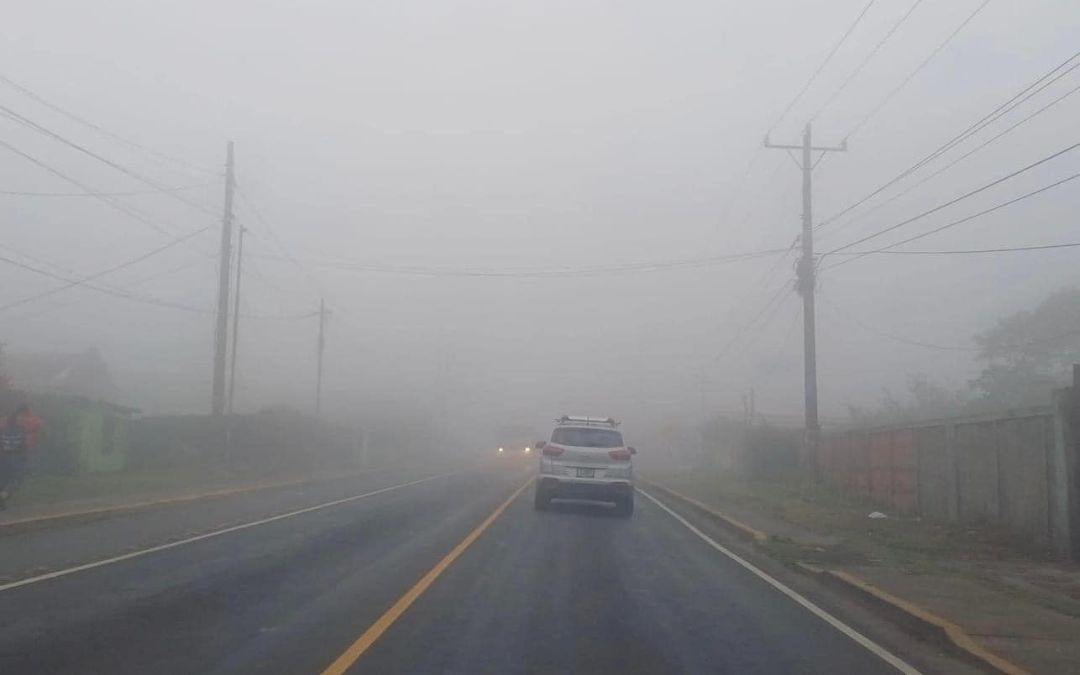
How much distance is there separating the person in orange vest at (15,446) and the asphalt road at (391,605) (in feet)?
6.18

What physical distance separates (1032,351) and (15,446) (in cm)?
4002

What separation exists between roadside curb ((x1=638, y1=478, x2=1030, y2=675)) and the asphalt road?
0.84 m

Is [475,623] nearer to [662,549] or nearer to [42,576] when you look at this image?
[42,576]

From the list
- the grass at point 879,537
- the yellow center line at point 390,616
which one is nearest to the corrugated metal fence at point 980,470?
the grass at point 879,537

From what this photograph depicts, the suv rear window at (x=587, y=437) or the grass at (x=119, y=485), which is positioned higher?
the suv rear window at (x=587, y=437)

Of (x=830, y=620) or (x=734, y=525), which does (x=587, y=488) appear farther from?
(x=830, y=620)

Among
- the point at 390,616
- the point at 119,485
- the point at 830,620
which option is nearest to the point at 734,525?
the point at 830,620

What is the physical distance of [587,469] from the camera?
80.2 ft

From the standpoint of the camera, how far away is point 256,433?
4641 centimetres

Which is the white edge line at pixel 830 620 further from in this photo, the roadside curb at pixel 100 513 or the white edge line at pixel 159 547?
the roadside curb at pixel 100 513

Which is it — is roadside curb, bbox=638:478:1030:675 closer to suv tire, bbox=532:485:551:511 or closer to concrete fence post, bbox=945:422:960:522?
concrete fence post, bbox=945:422:960:522

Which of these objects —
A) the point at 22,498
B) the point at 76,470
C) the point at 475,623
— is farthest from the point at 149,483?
the point at 475,623

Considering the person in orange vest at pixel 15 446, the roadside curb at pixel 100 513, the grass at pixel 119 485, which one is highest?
the person in orange vest at pixel 15 446

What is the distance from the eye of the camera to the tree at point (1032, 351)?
46594mm
